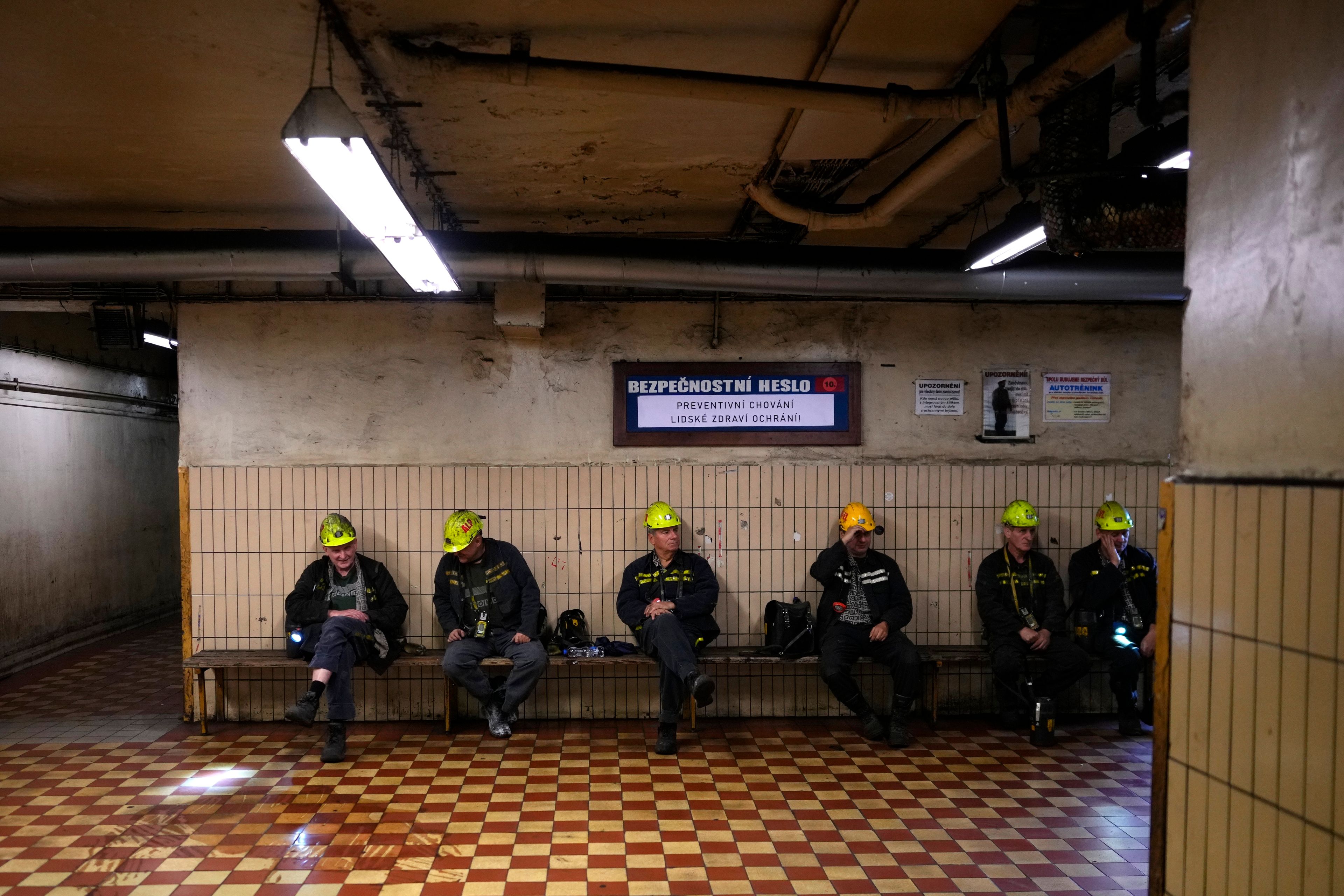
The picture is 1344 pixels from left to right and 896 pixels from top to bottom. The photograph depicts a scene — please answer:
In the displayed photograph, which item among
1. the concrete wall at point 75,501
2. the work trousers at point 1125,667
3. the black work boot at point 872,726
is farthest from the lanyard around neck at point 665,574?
the concrete wall at point 75,501

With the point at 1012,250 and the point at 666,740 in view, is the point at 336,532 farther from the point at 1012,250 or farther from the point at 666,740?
the point at 1012,250

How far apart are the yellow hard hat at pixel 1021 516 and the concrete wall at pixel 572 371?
424 mm

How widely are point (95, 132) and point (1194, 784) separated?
462cm

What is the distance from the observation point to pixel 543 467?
5.70 metres

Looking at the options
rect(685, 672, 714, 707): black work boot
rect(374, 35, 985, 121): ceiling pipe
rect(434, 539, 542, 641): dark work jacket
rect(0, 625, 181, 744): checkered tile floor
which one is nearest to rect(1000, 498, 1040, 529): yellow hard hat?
rect(685, 672, 714, 707): black work boot

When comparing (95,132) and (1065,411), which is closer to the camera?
(95,132)

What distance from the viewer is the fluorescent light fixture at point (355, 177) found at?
8.33ft

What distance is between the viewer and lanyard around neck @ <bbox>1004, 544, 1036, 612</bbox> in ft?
17.8

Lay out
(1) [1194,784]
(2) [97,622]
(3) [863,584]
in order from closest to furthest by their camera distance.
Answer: (1) [1194,784]
(3) [863,584]
(2) [97,622]

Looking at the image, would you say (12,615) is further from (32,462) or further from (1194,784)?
(1194,784)

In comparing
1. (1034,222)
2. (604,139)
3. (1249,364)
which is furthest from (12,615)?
(1249,364)

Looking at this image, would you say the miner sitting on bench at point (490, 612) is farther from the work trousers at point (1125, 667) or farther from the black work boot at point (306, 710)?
the work trousers at point (1125, 667)

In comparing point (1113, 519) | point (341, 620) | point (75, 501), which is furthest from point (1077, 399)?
point (75, 501)

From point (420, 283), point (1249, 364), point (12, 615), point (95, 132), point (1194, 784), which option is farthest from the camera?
point (12, 615)
